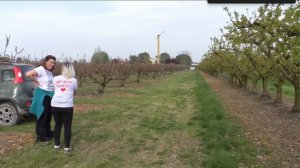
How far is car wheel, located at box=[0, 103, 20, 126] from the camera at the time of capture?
32.3ft

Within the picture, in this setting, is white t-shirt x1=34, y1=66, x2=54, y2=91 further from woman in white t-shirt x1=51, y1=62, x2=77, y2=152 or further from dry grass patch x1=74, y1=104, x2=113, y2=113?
dry grass patch x1=74, y1=104, x2=113, y2=113

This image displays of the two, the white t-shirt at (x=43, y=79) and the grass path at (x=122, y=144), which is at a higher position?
the white t-shirt at (x=43, y=79)

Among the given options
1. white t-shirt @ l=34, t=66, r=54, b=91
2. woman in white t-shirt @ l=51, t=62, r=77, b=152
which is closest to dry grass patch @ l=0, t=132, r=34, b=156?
woman in white t-shirt @ l=51, t=62, r=77, b=152

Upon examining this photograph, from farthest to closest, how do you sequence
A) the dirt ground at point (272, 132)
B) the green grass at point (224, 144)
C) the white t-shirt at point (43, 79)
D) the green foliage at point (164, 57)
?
the green foliage at point (164, 57) < the white t-shirt at point (43, 79) < the dirt ground at point (272, 132) < the green grass at point (224, 144)

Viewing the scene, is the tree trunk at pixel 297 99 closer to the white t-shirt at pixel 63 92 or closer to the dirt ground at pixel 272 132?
the dirt ground at pixel 272 132

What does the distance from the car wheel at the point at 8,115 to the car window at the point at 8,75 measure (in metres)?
0.61

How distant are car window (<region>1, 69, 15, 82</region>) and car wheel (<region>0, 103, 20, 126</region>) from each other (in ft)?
1.99

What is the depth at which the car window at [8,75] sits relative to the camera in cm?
993

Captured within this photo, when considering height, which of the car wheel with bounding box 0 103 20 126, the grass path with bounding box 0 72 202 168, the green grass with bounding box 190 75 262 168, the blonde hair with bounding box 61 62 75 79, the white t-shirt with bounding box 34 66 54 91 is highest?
the blonde hair with bounding box 61 62 75 79

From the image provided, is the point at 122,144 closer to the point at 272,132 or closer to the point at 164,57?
the point at 272,132

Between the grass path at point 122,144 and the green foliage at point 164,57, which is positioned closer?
the grass path at point 122,144

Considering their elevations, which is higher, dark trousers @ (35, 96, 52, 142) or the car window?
the car window

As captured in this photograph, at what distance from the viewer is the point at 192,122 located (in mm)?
10984

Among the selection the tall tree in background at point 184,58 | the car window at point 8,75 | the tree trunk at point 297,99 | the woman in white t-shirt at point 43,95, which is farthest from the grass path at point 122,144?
the tall tree in background at point 184,58
